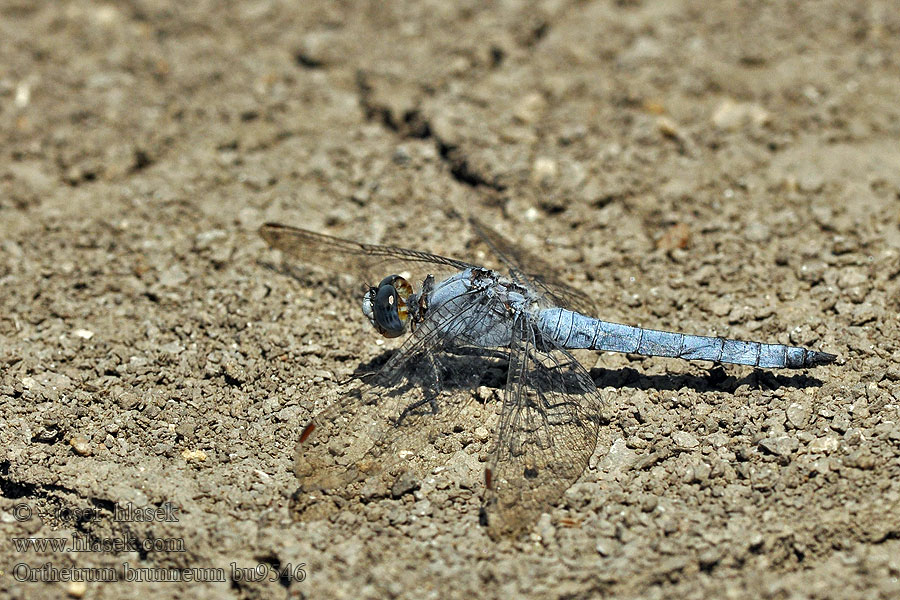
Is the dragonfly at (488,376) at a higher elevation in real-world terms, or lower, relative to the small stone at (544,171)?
lower

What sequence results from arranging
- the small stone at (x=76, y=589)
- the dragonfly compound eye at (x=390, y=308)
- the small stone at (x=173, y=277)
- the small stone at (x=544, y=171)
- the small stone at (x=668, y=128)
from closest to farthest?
the small stone at (x=76, y=589)
the dragonfly compound eye at (x=390, y=308)
the small stone at (x=173, y=277)
the small stone at (x=544, y=171)
the small stone at (x=668, y=128)

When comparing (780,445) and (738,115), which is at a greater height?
(738,115)

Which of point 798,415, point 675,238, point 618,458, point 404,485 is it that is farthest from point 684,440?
point 675,238

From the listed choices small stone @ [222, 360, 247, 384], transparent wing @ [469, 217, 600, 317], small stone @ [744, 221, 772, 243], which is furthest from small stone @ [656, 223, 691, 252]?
small stone @ [222, 360, 247, 384]

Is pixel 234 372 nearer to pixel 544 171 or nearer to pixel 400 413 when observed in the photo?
pixel 400 413

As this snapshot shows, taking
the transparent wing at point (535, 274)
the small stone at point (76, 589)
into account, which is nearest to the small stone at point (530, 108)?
the transparent wing at point (535, 274)

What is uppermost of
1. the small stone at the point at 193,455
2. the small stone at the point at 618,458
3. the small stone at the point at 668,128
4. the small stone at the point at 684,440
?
the small stone at the point at 668,128

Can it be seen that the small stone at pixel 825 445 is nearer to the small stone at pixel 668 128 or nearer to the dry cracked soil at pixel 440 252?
the dry cracked soil at pixel 440 252
